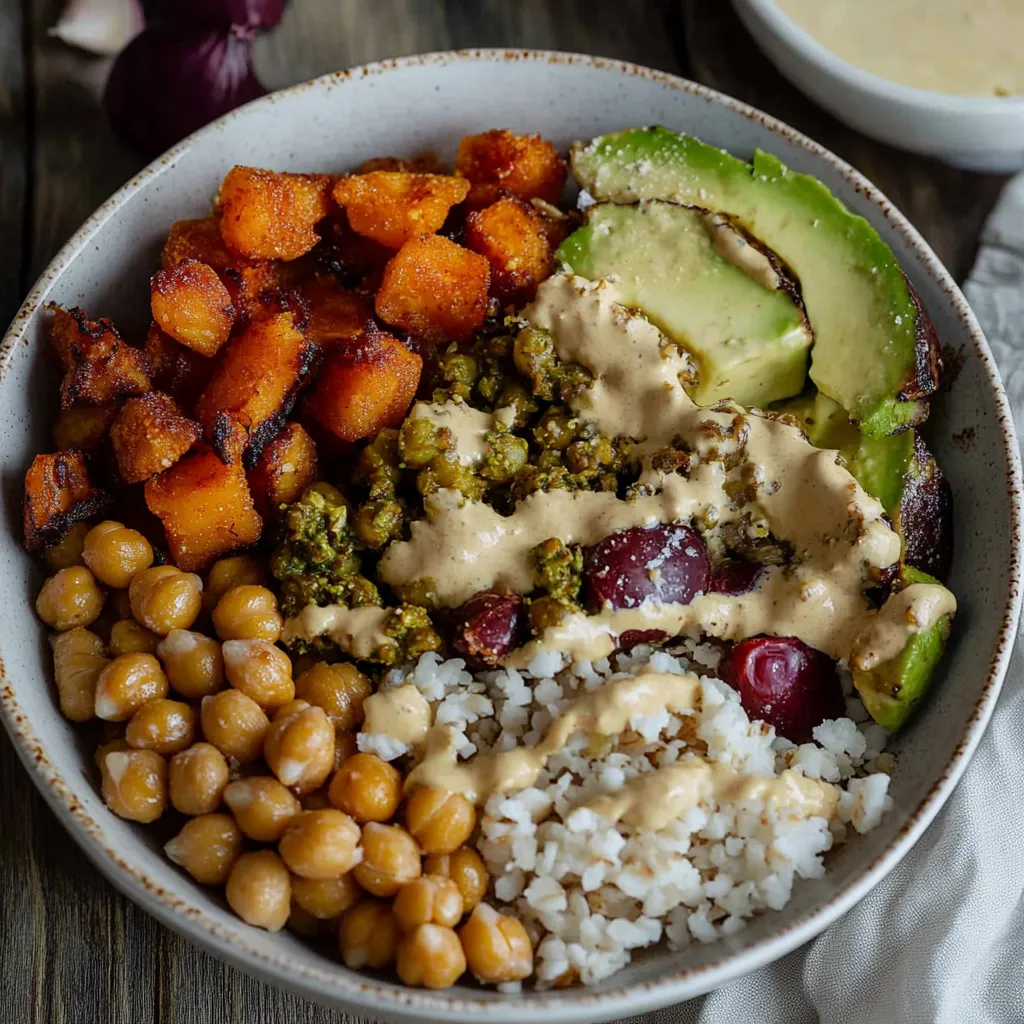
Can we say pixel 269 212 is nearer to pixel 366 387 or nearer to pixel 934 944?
pixel 366 387

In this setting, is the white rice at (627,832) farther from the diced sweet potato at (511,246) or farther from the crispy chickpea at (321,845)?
the diced sweet potato at (511,246)

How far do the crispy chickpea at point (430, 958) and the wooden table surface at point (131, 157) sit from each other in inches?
23.4

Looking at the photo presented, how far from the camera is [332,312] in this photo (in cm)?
246

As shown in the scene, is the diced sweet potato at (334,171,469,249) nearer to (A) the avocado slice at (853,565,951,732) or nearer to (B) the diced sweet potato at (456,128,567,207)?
(B) the diced sweet potato at (456,128,567,207)

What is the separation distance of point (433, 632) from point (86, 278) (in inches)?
41.1

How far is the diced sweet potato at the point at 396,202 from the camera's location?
2410 millimetres

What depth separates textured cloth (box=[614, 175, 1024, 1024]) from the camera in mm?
2158

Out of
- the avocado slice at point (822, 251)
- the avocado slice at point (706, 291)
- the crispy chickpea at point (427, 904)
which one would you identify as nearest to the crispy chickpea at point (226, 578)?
the crispy chickpea at point (427, 904)

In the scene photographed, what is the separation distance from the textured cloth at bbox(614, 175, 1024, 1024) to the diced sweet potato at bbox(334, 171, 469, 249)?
1473 millimetres

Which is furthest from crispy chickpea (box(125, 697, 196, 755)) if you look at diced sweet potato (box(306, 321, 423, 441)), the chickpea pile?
diced sweet potato (box(306, 321, 423, 441))

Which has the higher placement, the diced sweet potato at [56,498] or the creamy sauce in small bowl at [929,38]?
the creamy sauce in small bowl at [929,38]

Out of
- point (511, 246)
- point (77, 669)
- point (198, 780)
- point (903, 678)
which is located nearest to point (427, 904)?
point (198, 780)

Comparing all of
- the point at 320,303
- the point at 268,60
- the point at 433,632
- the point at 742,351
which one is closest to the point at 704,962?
the point at 433,632

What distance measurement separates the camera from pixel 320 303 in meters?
2.48
